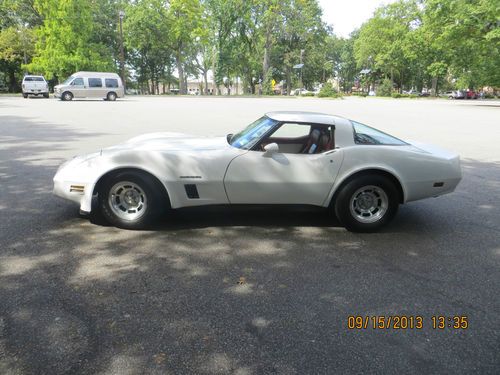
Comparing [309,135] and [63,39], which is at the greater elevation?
[63,39]

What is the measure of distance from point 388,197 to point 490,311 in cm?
168

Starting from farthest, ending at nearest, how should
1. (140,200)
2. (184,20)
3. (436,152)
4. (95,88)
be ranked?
(184,20), (95,88), (436,152), (140,200)

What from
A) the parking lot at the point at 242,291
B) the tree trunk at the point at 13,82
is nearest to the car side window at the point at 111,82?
the parking lot at the point at 242,291

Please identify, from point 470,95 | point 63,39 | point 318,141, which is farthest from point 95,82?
point 470,95

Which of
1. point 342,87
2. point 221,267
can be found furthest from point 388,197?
point 342,87

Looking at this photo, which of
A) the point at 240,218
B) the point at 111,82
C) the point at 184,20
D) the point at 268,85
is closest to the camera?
the point at 240,218

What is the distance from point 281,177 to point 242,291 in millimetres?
1488

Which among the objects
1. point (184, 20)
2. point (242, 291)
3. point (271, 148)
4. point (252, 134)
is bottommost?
point (242, 291)

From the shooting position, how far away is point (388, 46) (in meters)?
66.1

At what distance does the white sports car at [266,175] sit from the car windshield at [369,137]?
Answer: 2cm

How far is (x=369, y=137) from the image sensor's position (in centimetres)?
459

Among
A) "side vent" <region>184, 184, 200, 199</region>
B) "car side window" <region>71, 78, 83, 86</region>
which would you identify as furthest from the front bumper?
"car side window" <region>71, 78, 83, 86</region>

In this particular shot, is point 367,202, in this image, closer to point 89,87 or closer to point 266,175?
point 266,175

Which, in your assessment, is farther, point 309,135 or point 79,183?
point 309,135
